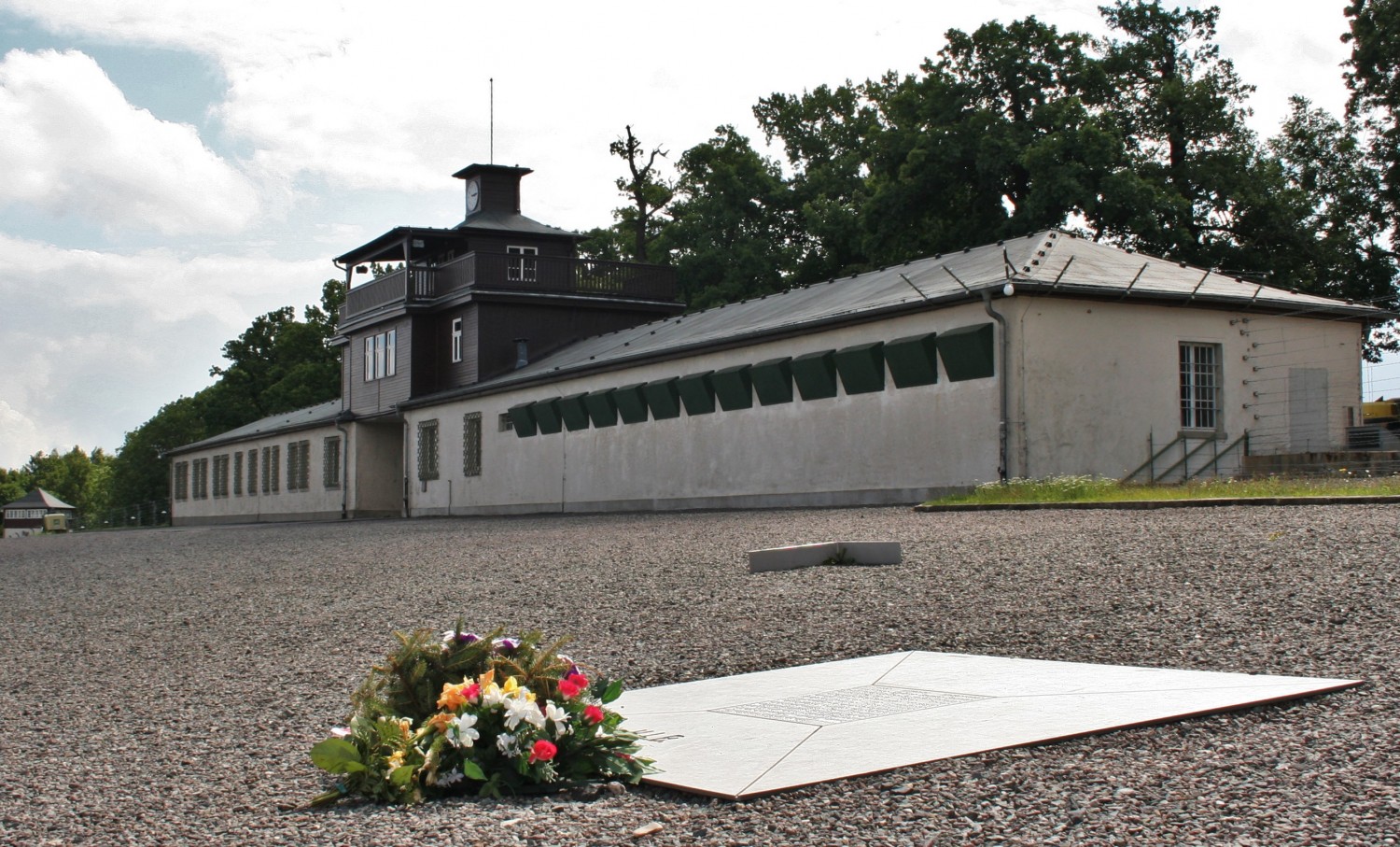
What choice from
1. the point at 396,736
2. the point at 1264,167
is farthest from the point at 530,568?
the point at 1264,167

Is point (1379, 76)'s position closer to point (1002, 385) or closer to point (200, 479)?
point (1002, 385)

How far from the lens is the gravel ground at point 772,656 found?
3.86m

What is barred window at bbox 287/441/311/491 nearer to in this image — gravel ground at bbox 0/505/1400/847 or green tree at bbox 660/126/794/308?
green tree at bbox 660/126/794/308

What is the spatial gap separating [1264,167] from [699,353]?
1980cm

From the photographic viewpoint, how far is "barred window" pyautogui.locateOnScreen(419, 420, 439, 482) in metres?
36.5

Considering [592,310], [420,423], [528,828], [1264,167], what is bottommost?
[528,828]

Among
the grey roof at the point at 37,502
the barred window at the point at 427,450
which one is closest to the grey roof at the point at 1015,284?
the barred window at the point at 427,450

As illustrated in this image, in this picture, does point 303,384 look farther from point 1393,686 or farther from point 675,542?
point 1393,686

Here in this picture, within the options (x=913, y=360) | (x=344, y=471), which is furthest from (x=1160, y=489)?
(x=344, y=471)

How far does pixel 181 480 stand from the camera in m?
59.4

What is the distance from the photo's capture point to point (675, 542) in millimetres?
13859

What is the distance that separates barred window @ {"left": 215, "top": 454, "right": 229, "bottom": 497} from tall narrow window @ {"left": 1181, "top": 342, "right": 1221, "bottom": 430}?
134 feet

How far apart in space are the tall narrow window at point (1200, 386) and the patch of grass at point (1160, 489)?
2.56 meters

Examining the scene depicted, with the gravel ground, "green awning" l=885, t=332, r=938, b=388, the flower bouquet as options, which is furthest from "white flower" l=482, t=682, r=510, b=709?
"green awning" l=885, t=332, r=938, b=388
